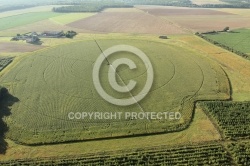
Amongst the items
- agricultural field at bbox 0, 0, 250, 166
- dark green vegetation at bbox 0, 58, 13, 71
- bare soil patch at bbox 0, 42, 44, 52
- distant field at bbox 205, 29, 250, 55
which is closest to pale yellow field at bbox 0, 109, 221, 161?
agricultural field at bbox 0, 0, 250, 166

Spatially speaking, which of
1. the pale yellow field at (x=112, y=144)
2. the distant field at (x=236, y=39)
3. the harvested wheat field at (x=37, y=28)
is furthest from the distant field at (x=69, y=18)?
the pale yellow field at (x=112, y=144)

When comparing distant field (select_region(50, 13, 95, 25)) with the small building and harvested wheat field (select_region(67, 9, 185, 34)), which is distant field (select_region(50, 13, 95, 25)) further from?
the small building

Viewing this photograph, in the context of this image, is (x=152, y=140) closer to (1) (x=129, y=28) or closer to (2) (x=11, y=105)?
(2) (x=11, y=105)

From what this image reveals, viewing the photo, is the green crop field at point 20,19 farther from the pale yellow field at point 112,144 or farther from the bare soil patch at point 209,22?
the pale yellow field at point 112,144

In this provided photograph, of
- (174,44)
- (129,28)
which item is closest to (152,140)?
(174,44)

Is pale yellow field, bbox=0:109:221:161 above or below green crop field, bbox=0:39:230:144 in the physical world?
below

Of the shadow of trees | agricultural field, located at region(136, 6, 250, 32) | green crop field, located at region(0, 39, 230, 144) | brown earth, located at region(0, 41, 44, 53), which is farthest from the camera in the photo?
agricultural field, located at region(136, 6, 250, 32)

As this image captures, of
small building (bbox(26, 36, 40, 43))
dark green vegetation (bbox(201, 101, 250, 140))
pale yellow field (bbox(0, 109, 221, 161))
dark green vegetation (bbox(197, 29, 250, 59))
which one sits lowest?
pale yellow field (bbox(0, 109, 221, 161))
